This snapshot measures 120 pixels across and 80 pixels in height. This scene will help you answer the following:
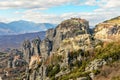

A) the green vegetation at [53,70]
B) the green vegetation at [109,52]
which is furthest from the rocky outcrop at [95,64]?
the green vegetation at [53,70]

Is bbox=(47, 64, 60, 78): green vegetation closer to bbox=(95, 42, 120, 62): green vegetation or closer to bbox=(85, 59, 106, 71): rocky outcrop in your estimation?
bbox=(85, 59, 106, 71): rocky outcrop

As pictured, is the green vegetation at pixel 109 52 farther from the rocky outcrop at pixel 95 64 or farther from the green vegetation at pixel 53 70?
the green vegetation at pixel 53 70

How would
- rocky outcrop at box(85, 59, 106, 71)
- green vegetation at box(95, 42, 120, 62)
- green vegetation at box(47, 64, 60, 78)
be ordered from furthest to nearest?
1. green vegetation at box(47, 64, 60, 78)
2. green vegetation at box(95, 42, 120, 62)
3. rocky outcrop at box(85, 59, 106, 71)

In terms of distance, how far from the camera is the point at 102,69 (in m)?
164

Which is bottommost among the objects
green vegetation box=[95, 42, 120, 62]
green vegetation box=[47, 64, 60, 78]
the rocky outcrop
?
green vegetation box=[47, 64, 60, 78]

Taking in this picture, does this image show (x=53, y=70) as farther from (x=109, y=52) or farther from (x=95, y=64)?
(x=109, y=52)

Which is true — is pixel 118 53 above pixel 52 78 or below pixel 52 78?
above

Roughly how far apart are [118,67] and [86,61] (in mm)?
30465

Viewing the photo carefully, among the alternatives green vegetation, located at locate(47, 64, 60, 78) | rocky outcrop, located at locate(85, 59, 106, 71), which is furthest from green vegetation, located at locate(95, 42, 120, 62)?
green vegetation, located at locate(47, 64, 60, 78)

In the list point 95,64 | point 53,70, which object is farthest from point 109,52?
point 53,70

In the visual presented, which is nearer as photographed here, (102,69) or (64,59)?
(102,69)

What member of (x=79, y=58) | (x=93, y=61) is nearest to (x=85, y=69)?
(x=93, y=61)

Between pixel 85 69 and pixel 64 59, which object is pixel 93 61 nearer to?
→ pixel 85 69

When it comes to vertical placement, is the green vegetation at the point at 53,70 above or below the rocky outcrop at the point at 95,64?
below
